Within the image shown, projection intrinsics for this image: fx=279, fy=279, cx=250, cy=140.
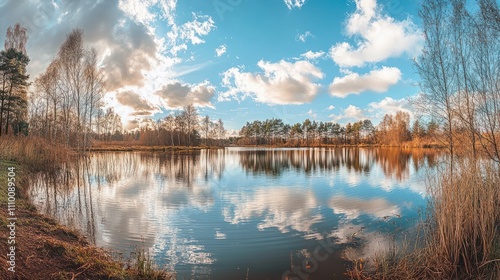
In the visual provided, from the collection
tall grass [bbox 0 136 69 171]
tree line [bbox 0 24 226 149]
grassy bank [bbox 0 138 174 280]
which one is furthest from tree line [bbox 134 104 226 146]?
grassy bank [bbox 0 138 174 280]

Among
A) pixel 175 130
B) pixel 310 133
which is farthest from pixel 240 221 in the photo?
pixel 310 133

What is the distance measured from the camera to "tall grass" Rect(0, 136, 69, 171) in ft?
59.6

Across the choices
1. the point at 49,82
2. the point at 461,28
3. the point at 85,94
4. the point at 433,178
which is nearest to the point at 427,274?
the point at 433,178

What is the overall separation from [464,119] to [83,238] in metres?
13.4

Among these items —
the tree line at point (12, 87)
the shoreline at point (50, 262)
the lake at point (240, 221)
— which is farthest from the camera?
the tree line at point (12, 87)

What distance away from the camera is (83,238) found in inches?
279

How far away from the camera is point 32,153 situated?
19.5 meters

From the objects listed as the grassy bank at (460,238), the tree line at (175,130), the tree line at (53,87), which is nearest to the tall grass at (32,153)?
the tree line at (53,87)

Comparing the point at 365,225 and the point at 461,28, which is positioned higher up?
the point at 461,28

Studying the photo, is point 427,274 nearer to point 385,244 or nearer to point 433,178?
point 433,178

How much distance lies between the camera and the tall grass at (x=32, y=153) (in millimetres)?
18172

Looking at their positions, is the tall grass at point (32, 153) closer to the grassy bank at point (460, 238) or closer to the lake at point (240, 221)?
the lake at point (240, 221)

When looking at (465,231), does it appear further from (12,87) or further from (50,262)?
(12,87)

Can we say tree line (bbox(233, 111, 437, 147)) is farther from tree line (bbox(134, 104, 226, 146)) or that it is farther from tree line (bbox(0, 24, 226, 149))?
tree line (bbox(0, 24, 226, 149))
